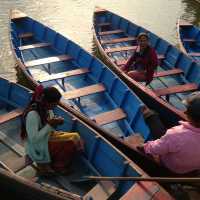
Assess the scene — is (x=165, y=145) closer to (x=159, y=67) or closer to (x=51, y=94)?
(x=51, y=94)

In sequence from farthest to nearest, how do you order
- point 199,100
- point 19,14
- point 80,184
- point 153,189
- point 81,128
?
point 19,14, point 81,128, point 80,184, point 153,189, point 199,100

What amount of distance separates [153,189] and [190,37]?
31.7ft

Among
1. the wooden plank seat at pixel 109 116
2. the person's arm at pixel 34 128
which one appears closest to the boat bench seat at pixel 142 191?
the person's arm at pixel 34 128

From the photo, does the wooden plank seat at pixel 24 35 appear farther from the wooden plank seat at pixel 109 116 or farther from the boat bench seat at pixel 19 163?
the boat bench seat at pixel 19 163

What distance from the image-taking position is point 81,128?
22.8ft

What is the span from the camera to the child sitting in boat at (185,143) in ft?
16.6

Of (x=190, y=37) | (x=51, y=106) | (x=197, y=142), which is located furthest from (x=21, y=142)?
(x=190, y=37)

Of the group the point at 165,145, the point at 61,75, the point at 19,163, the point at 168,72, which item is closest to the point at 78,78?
the point at 61,75

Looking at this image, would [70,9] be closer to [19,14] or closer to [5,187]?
[19,14]

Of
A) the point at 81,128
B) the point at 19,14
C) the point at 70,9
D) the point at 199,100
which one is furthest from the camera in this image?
the point at 70,9

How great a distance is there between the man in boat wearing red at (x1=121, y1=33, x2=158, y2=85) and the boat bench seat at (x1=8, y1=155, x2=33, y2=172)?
4.15m

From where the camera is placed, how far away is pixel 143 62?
31.8ft

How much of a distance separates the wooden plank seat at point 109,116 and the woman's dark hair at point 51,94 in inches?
89.9

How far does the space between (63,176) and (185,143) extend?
7.98 ft
